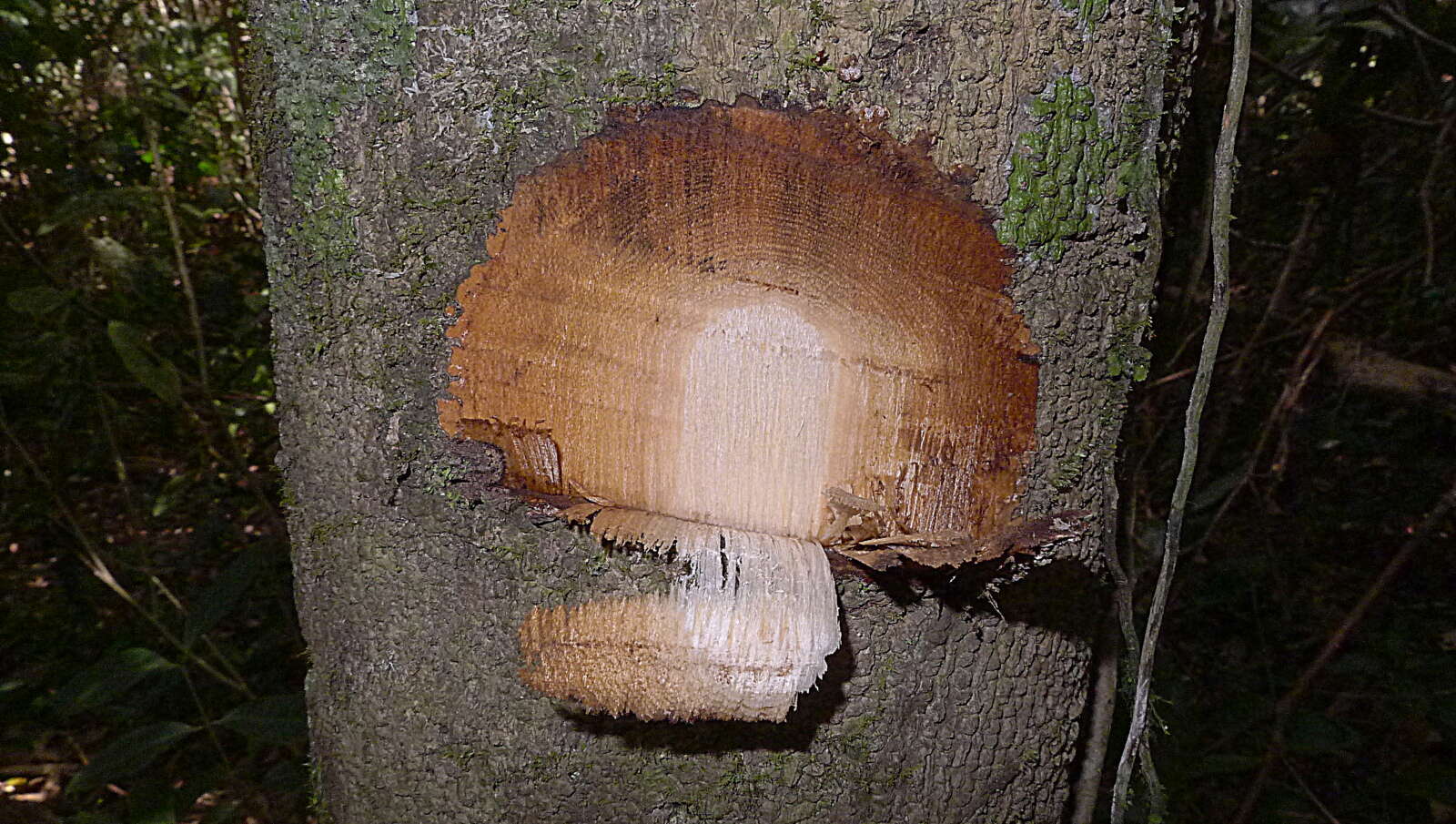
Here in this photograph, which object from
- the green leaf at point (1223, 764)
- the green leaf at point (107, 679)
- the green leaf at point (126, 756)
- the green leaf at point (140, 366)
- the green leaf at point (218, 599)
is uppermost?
the green leaf at point (140, 366)

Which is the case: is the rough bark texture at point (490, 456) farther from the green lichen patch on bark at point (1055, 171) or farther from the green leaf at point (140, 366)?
the green leaf at point (140, 366)

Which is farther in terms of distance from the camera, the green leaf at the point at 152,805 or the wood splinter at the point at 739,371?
the green leaf at the point at 152,805

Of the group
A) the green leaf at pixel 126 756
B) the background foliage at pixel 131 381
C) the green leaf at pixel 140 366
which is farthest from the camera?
the background foliage at pixel 131 381

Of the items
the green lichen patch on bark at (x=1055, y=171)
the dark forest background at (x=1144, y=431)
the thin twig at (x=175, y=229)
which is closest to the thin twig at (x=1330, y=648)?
the dark forest background at (x=1144, y=431)

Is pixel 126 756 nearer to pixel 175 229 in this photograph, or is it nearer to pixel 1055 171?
pixel 175 229

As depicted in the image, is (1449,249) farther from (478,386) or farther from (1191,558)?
(478,386)

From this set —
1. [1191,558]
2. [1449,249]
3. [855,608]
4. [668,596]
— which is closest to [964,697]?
[855,608]

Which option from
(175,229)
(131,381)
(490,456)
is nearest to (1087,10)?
(490,456)
